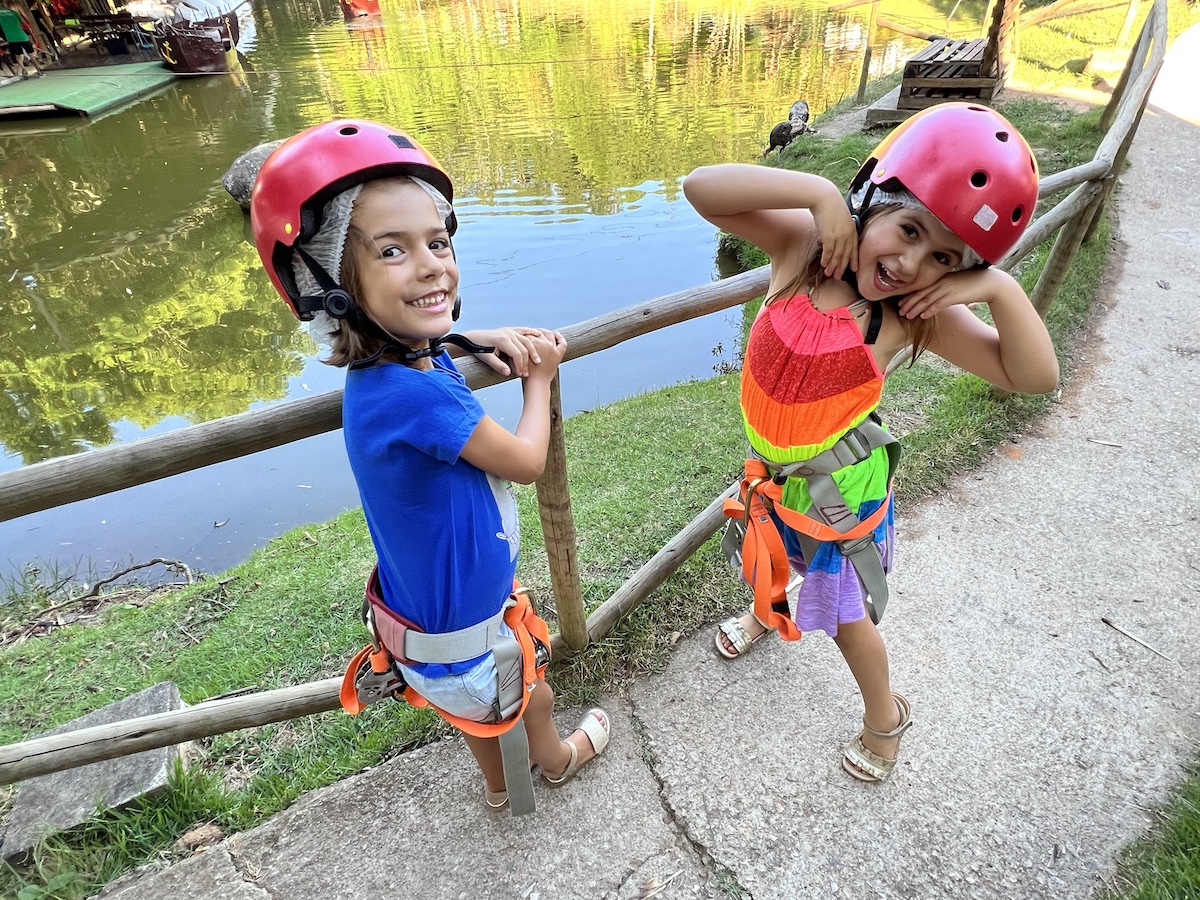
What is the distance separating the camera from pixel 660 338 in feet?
25.9

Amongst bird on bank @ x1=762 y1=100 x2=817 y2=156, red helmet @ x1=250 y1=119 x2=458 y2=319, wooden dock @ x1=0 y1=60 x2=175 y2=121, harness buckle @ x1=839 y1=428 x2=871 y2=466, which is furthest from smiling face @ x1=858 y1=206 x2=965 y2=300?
wooden dock @ x1=0 y1=60 x2=175 y2=121

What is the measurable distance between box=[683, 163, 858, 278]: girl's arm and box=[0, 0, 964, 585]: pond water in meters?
3.80

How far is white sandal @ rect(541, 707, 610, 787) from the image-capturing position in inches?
85.7

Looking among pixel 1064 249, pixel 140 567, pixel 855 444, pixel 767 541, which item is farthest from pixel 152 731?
pixel 1064 249

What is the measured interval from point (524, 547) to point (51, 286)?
34.7ft

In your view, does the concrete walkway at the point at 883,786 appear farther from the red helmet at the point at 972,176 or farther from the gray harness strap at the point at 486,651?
the red helmet at the point at 972,176

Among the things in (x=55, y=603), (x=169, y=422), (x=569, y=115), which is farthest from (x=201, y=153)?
(x=55, y=603)

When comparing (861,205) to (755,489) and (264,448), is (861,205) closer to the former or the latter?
(755,489)

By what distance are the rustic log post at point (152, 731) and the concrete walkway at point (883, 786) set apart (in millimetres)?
356

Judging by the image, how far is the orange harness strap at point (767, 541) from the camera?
189cm

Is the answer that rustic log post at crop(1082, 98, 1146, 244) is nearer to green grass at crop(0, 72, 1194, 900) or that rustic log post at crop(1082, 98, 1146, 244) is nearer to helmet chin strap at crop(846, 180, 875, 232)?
green grass at crop(0, 72, 1194, 900)

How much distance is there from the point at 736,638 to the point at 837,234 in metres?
1.57

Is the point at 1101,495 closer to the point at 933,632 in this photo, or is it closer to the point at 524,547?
the point at 933,632

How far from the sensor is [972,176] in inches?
57.1
